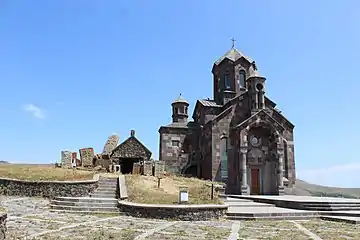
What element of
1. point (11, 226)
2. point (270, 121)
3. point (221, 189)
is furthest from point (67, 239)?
point (270, 121)

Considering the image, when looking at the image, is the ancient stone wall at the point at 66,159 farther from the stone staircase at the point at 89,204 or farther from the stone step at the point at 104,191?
the stone staircase at the point at 89,204

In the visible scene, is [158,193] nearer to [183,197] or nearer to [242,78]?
[183,197]

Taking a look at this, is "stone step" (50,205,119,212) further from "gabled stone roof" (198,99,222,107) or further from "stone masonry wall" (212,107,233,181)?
"gabled stone roof" (198,99,222,107)

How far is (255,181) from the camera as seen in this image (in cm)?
2955

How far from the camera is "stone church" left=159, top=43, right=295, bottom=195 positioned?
29.1 meters

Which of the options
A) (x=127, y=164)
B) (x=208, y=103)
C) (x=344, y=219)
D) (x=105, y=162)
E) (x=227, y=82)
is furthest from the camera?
(x=227, y=82)

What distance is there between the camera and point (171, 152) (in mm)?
33281

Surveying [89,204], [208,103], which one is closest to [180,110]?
[208,103]

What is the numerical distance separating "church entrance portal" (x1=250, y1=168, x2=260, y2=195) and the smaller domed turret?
Answer: 36.1 feet

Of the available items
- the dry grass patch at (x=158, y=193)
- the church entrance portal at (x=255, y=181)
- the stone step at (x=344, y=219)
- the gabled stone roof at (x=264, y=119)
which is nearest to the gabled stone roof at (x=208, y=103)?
the gabled stone roof at (x=264, y=119)

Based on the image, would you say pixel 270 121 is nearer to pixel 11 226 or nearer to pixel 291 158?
pixel 291 158

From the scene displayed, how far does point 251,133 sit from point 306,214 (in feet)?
47.4

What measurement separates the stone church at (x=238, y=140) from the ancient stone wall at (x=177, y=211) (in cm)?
1430

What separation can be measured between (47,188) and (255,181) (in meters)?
18.0
